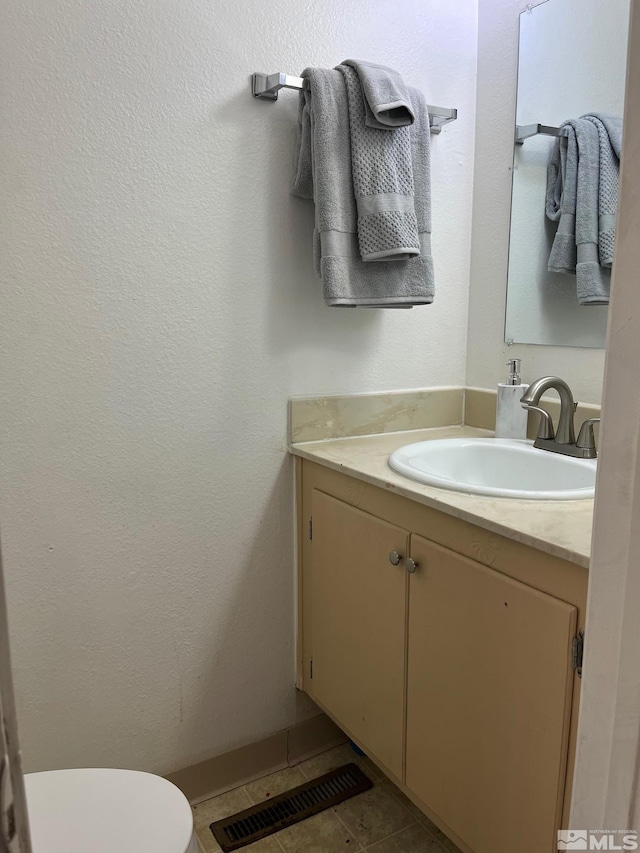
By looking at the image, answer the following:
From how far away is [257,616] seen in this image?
1644mm

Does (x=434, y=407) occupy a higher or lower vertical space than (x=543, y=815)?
higher

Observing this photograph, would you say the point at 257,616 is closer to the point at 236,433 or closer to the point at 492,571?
the point at 236,433

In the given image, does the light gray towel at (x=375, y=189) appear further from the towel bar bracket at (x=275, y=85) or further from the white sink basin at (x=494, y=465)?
the white sink basin at (x=494, y=465)

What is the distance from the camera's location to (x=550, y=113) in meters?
Result: 1.55

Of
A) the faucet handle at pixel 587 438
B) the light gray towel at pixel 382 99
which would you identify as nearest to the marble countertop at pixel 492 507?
the faucet handle at pixel 587 438

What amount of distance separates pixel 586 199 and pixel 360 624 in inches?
42.0

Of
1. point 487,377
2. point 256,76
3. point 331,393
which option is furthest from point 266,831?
point 256,76

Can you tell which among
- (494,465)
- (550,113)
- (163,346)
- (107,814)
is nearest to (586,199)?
(550,113)

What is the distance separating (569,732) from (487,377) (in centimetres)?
100

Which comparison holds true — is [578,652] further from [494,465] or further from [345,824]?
[345,824]

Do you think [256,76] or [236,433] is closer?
[256,76]

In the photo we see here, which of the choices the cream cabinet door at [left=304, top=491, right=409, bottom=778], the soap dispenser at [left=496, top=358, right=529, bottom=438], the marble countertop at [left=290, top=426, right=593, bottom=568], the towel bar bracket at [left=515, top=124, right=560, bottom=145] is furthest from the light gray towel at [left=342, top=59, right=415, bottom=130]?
the cream cabinet door at [left=304, top=491, right=409, bottom=778]

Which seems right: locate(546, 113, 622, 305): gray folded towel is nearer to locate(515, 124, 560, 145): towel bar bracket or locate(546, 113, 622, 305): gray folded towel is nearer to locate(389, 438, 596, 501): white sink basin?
locate(515, 124, 560, 145): towel bar bracket

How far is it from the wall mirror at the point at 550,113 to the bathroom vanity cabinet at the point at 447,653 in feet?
2.03
